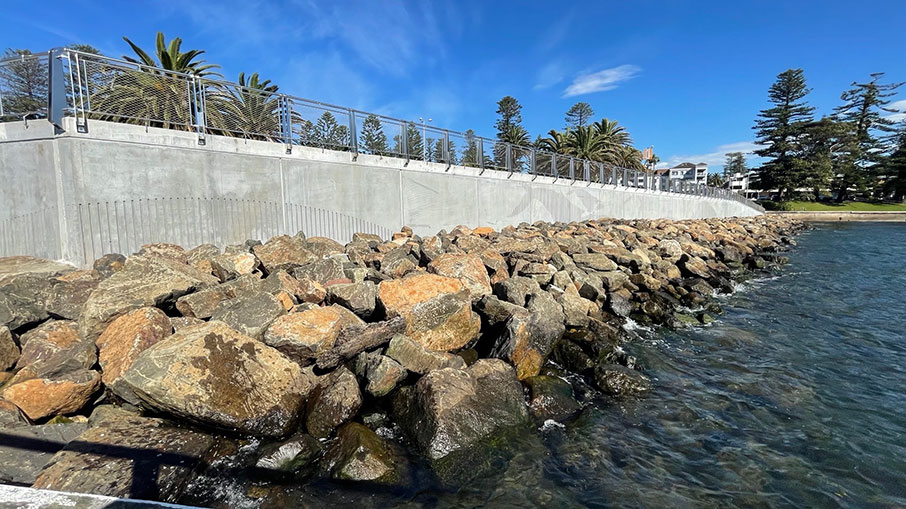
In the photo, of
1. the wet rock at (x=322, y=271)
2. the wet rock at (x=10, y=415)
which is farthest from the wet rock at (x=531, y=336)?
the wet rock at (x=10, y=415)

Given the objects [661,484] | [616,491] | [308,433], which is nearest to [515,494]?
[616,491]

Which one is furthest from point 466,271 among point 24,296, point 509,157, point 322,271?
point 509,157

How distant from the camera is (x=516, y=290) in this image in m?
8.49

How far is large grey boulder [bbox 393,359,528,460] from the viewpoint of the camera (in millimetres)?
4848

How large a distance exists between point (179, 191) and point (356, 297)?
4910 mm

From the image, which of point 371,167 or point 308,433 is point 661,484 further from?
point 371,167

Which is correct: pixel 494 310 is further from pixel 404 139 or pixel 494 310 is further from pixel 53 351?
pixel 404 139

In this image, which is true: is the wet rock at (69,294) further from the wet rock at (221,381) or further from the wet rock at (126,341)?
the wet rock at (221,381)

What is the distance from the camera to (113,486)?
12.1ft

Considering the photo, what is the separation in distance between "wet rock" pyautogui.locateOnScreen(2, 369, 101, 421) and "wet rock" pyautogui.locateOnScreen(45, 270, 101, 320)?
1815mm

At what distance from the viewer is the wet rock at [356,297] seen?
6.94 m

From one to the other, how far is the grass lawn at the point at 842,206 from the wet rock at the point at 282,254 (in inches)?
2941

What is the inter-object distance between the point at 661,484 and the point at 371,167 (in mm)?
10759

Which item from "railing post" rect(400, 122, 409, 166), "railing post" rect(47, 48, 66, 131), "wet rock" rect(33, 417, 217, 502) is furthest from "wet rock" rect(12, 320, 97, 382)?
"railing post" rect(400, 122, 409, 166)
